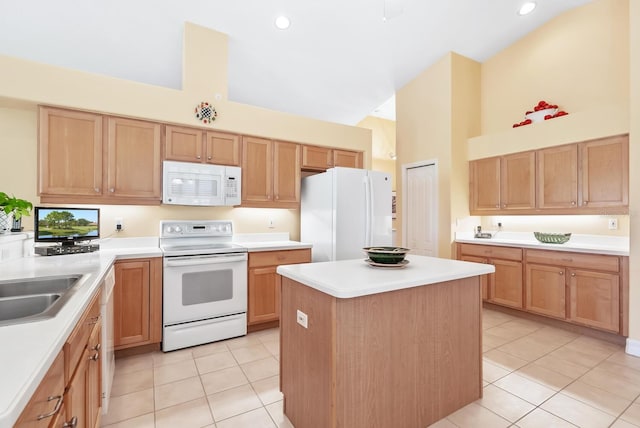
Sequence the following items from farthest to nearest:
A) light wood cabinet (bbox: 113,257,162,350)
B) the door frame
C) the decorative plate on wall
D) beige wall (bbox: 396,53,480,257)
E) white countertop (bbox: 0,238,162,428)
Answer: the door frame < beige wall (bbox: 396,53,480,257) < the decorative plate on wall < light wood cabinet (bbox: 113,257,162,350) < white countertop (bbox: 0,238,162,428)

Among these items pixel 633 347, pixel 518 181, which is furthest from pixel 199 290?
pixel 518 181

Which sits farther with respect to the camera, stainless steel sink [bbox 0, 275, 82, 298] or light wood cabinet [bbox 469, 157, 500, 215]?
light wood cabinet [bbox 469, 157, 500, 215]

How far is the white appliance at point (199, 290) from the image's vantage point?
8.75 feet

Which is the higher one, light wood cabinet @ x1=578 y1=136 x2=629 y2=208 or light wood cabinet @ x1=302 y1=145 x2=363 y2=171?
light wood cabinet @ x1=302 y1=145 x2=363 y2=171

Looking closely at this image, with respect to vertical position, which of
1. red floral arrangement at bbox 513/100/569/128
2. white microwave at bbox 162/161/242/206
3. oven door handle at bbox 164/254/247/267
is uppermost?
red floral arrangement at bbox 513/100/569/128

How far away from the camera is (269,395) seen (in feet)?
6.72

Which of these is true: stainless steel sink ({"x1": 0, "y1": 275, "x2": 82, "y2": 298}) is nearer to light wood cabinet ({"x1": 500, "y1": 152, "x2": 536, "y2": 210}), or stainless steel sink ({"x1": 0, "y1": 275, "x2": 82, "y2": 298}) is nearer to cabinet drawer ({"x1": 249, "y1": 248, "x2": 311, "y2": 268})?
cabinet drawer ({"x1": 249, "y1": 248, "x2": 311, "y2": 268})

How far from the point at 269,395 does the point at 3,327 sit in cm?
162

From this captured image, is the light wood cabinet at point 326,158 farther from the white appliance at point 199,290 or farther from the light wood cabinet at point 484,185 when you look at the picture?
the light wood cabinet at point 484,185

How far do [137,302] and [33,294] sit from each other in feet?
4.19

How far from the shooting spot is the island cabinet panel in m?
1.40

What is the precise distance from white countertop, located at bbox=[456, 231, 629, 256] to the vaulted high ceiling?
9.34 ft

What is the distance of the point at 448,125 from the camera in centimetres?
436

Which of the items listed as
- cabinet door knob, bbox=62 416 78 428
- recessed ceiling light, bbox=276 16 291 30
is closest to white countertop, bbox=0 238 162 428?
cabinet door knob, bbox=62 416 78 428
